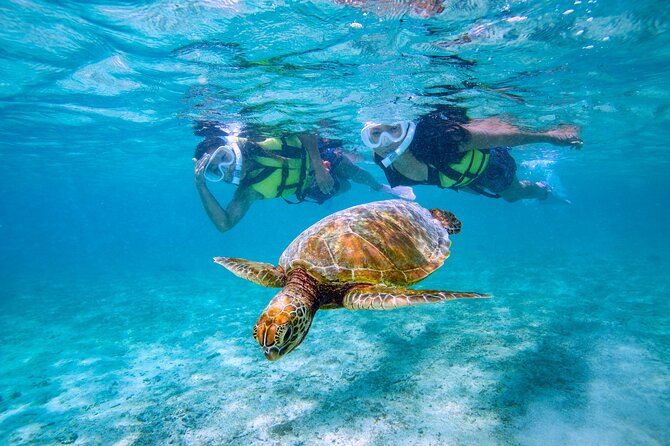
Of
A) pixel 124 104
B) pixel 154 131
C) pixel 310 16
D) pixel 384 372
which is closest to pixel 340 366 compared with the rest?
pixel 384 372

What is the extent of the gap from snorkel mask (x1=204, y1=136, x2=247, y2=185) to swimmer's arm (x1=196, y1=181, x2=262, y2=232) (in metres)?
0.40

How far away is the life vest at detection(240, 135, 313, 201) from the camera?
1017 centimetres

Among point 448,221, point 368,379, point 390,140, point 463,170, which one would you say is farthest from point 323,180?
point 368,379

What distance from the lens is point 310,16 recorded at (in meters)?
7.33

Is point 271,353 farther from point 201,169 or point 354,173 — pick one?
point 354,173

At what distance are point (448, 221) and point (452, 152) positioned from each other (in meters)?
3.44

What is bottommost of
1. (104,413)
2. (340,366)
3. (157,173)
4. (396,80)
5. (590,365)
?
(590,365)

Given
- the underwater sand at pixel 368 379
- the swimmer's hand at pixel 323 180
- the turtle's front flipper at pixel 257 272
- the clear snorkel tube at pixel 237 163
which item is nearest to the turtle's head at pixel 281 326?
the turtle's front flipper at pixel 257 272

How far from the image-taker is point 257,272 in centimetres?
417

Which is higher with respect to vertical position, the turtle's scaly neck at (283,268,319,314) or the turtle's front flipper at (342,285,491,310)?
the turtle's scaly neck at (283,268,319,314)

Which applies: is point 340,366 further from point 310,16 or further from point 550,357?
point 310,16

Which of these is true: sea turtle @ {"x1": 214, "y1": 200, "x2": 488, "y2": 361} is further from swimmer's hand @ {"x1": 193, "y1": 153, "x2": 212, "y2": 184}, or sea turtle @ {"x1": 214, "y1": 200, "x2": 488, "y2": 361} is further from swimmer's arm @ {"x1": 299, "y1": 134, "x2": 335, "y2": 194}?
swimmer's hand @ {"x1": 193, "y1": 153, "x2": 212, "y2": 184}

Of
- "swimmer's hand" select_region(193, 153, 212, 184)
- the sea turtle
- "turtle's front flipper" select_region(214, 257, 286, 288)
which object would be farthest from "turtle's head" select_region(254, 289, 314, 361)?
"swimmer's hand" select_region(193, 153, 212, 184)

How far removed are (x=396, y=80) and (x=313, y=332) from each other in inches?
329
